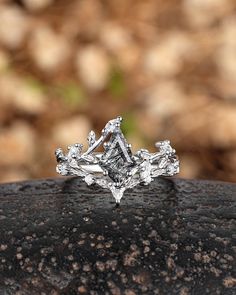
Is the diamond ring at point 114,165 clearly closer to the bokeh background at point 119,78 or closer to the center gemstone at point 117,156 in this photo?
the center gemstone at point 117,156

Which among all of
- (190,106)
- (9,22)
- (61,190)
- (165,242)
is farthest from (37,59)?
(165,242)

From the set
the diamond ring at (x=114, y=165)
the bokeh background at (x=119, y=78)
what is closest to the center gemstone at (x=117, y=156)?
the diamond ring at (x=114, y=165)

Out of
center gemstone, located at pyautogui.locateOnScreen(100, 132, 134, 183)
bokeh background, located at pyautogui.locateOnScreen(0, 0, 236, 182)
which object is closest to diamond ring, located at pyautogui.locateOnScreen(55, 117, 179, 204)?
center gemstone, located at pyautogui.locateOnScreen(100, 132, 134, 183)

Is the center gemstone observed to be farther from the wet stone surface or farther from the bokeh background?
the bokeh background

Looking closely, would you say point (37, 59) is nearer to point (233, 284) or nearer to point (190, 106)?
point (190, 106)

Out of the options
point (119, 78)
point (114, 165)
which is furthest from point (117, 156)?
point (119, 78)
